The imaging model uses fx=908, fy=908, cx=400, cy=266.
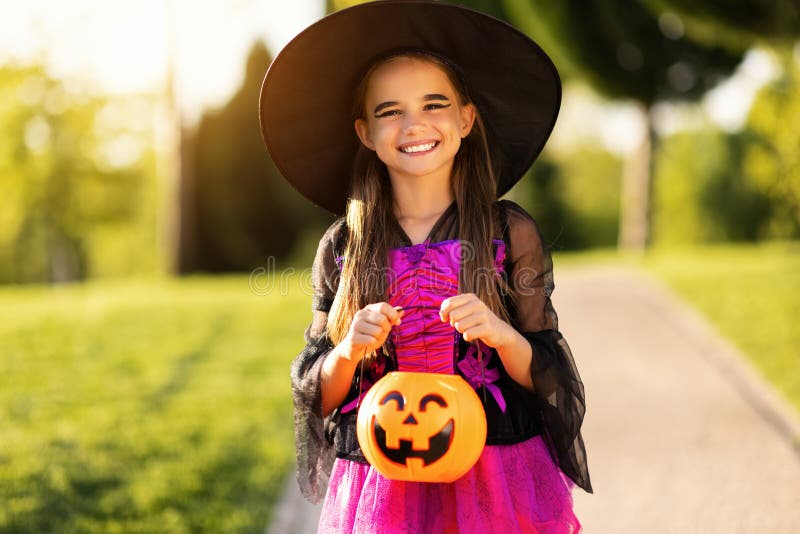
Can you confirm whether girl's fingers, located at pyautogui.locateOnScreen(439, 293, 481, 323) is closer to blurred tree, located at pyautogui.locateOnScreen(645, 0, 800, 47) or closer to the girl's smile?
the girl's smile

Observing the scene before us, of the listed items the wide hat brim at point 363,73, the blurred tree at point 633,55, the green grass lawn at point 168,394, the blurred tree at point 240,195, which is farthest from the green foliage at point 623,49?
the blurred tree at point 240,195

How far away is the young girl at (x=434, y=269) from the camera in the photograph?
8.20 ft

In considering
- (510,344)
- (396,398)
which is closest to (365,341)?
(396,398)

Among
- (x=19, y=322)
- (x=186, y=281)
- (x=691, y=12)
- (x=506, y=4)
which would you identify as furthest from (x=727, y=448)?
(x=186, y=281)

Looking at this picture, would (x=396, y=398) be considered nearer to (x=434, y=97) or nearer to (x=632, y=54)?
(x=434, y=97)

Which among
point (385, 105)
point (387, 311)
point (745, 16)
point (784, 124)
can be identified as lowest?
point (387, 311)

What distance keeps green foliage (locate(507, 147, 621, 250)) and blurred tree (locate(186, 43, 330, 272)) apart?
6707 millimetres

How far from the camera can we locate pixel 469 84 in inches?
107

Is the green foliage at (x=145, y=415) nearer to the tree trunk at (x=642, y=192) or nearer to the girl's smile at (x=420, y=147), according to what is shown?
the girl's smile at (x=420, y=147)

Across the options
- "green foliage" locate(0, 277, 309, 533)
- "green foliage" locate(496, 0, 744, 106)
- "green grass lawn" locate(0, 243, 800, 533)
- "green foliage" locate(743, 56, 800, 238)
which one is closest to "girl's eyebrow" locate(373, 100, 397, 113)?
"green foliage" locate(0, 277, 309, 533)

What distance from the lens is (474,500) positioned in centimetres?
247

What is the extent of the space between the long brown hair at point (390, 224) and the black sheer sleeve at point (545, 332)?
0.22 ft

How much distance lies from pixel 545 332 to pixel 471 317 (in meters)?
0.35

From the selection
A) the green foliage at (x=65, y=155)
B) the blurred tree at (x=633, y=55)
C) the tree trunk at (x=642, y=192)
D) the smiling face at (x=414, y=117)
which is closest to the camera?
the smiling face at (x=414, y=117)
